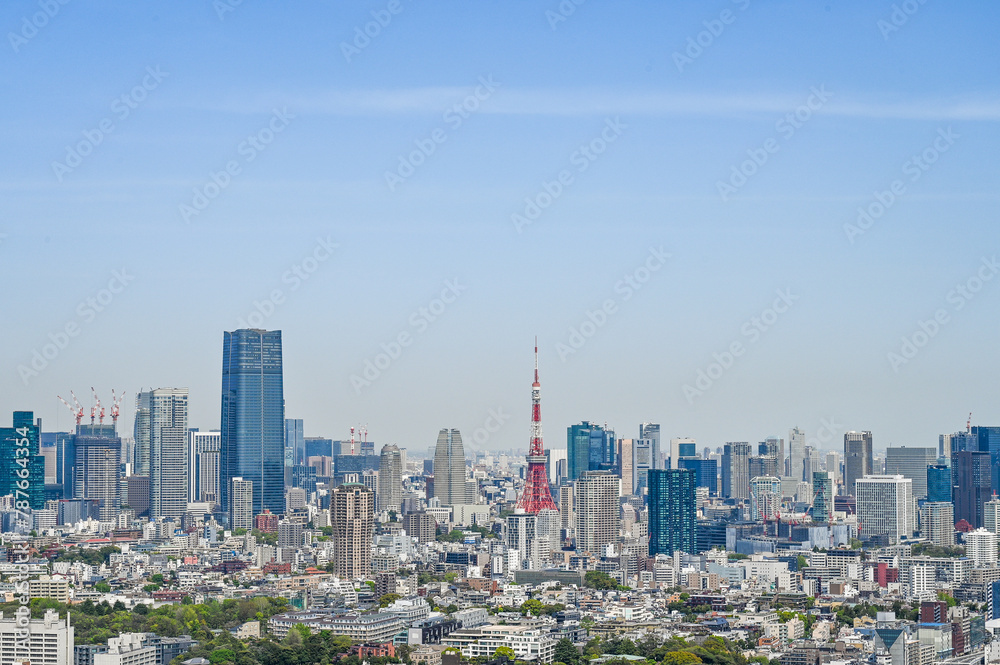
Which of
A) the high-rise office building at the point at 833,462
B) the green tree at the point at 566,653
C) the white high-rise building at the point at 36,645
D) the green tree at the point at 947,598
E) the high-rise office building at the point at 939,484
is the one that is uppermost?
the high-rise office building at the point at 833,462

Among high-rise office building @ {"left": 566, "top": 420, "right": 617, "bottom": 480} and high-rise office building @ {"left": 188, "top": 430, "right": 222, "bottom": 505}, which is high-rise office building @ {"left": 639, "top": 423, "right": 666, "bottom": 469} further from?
high-rise office building @ {"left": 188, "top": 430, "right": 222, "bottom": 505}

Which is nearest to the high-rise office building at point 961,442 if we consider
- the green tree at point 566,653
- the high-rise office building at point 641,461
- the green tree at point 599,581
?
the high-rise office building at point 641,461

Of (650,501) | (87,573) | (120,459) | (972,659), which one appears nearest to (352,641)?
(972,659)

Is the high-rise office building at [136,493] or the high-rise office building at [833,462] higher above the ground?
the high-rise office building at [833,462]

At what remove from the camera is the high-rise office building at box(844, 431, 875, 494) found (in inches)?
2441

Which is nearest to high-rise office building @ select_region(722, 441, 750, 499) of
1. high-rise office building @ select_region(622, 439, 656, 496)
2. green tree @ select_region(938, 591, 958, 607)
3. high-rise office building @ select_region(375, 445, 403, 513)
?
high-rise office building @ select_region(622, 439, 656, 496)

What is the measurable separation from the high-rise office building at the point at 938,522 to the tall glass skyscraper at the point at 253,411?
820 inches

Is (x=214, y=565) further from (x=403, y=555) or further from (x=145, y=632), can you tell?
(x=145, y=632)

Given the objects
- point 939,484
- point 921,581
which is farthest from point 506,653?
point 939,484

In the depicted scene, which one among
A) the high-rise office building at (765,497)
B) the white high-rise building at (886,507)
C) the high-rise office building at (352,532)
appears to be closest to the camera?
the high-rise office building at (352,532)

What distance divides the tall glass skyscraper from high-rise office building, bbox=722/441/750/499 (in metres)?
16.2

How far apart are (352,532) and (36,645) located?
16917mm

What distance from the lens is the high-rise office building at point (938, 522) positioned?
4869 cm

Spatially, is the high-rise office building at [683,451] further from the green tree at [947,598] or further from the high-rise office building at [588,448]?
the green tree at [947,598]
